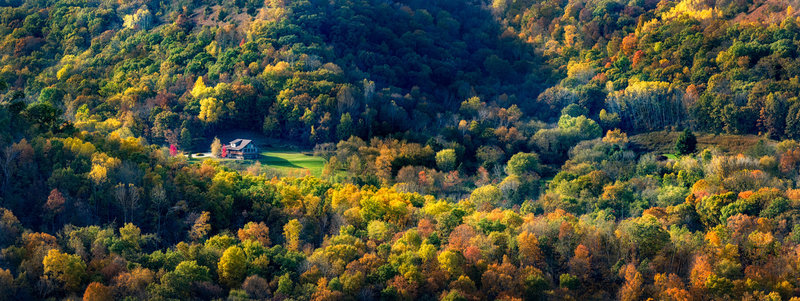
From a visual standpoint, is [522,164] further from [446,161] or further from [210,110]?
[210,110]

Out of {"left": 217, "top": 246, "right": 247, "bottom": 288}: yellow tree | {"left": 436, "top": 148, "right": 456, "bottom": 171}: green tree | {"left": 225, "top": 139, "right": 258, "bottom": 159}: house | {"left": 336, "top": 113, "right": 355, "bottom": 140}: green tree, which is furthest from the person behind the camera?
{"left": 336, "top": 113, "right": 355, "bottom": 140}: green tree

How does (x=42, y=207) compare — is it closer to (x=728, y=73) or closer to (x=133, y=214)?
(x=133, y=214)

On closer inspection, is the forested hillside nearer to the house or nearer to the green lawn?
the green lawn

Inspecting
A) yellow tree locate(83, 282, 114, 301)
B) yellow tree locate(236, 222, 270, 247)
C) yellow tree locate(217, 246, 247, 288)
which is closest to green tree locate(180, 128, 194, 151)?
yellow tree locate(236, 222, 270, 247)

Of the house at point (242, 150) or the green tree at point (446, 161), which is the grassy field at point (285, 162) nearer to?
the house at point (242, 150)

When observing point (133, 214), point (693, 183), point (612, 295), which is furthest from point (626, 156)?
point (133, 214)

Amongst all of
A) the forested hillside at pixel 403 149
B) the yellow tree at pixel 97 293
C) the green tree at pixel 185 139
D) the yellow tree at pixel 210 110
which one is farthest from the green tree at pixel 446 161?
the yellow tree at pixel 97 293

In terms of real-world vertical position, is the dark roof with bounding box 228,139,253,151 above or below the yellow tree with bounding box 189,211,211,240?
above

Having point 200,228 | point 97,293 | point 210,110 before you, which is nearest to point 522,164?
point 210,110
